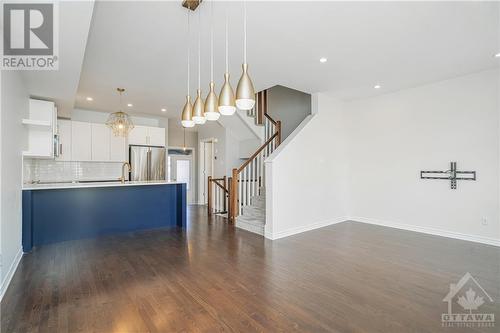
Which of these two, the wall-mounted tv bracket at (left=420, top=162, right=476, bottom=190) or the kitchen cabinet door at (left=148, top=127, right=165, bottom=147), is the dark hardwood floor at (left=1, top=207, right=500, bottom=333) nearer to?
the wall-mounted tv bracket at (left=420, top=162, right=476, bottom=190)

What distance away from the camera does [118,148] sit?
6.70 m

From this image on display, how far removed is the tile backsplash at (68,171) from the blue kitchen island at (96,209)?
1.92 meters

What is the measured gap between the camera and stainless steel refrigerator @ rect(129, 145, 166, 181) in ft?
22.6

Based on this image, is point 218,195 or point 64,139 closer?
point 64,139

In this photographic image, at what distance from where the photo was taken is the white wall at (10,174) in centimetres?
257

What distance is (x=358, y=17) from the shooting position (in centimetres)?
259

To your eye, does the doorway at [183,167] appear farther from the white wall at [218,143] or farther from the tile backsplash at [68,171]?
the tile backsplash at [68,171]

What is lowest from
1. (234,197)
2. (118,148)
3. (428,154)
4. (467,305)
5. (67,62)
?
(467,305)

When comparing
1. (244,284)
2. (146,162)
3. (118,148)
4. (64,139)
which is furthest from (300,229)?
(64,139)

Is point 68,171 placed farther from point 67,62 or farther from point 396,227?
point 396,227

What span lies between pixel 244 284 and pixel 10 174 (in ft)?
9.90

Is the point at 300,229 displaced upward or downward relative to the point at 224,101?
downward

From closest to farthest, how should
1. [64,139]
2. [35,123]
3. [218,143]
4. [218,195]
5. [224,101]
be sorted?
1. [224,101]
2. [35,123]
3. [64,139]
4. [218,195]
5. [218,143]

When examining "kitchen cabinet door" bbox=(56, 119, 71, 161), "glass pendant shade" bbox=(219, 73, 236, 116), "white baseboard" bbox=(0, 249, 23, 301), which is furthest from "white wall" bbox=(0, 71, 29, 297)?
"kitchen cabinet door" bbox=(56, 119, 71, 161)
